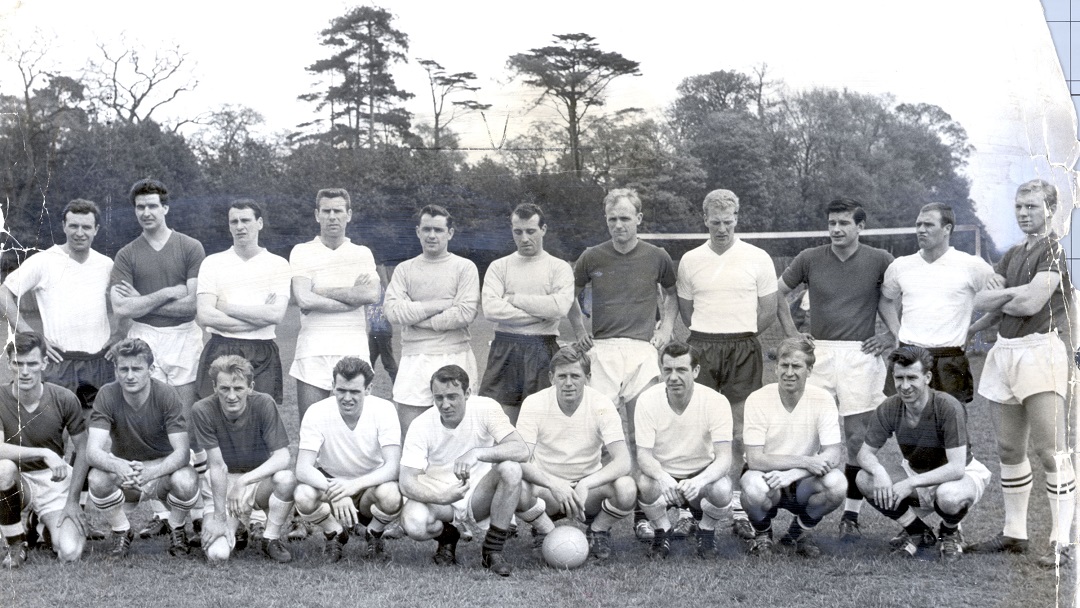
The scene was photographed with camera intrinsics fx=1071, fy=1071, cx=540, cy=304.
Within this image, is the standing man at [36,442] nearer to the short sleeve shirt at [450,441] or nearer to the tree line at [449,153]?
the tree line at [449,153]

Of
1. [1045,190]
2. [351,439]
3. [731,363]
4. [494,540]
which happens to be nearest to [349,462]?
[351,439]

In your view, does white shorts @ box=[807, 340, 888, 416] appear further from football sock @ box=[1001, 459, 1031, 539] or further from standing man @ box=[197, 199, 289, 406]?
standing man @ box=[197, 199, 289, 406]

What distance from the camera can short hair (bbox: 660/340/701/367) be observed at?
3705 millimetres

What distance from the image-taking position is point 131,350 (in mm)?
3756

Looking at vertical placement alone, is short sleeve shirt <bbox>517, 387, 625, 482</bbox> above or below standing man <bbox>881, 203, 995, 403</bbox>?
below

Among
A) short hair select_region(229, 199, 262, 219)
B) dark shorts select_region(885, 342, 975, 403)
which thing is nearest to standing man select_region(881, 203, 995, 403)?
dark shorts select_region(885, 342, 975, 403)

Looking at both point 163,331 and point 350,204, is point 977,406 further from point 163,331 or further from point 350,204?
point 163,331

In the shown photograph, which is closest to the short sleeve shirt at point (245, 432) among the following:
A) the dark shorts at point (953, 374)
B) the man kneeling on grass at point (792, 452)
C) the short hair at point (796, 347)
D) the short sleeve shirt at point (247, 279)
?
the short sleeve shirt at point (247, 279)

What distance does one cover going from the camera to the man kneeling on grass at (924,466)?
143 inches

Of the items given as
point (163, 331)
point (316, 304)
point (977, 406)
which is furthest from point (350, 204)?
point (977, 406)

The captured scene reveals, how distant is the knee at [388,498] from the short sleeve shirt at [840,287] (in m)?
1.53

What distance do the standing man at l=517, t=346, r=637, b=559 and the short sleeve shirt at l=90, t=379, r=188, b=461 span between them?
1224mm

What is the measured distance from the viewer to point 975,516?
12.0 ft

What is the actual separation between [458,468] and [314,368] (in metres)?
0.62
